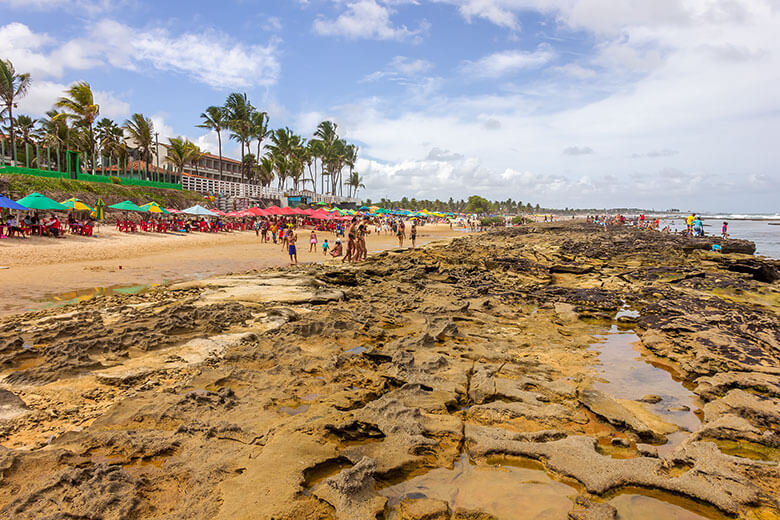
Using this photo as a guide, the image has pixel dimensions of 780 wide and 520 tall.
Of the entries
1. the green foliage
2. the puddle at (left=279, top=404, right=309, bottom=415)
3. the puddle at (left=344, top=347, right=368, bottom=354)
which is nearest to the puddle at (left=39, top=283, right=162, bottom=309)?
the puddle at (left=344, top=347, right=368, bottom=354)

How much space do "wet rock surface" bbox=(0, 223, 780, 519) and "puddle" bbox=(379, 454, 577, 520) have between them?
18mm

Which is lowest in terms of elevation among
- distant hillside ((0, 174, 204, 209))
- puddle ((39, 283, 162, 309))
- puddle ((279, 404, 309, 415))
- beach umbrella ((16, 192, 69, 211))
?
puddle ((279, 404, 309, 415))

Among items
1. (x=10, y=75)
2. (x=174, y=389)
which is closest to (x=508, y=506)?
(x=174, y=389)

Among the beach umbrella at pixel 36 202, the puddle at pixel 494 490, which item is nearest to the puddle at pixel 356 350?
the puddle at pixel 494 490

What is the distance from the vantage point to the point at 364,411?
13.7 ft

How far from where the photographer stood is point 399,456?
351cm

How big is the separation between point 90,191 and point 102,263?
780 inches

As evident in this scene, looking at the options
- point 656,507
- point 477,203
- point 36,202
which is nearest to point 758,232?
point 477,203

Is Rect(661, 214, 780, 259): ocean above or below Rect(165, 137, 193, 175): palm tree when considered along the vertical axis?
below

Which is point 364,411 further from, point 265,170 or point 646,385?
point 265,170

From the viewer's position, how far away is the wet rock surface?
2.96 m

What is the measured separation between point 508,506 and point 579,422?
1.68 m

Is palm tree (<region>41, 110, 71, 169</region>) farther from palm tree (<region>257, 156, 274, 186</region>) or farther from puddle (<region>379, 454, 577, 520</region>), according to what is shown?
puddle (<region>379, 454, 577, 520</region>)

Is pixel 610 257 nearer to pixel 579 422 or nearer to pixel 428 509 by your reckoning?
pixel 579 422
